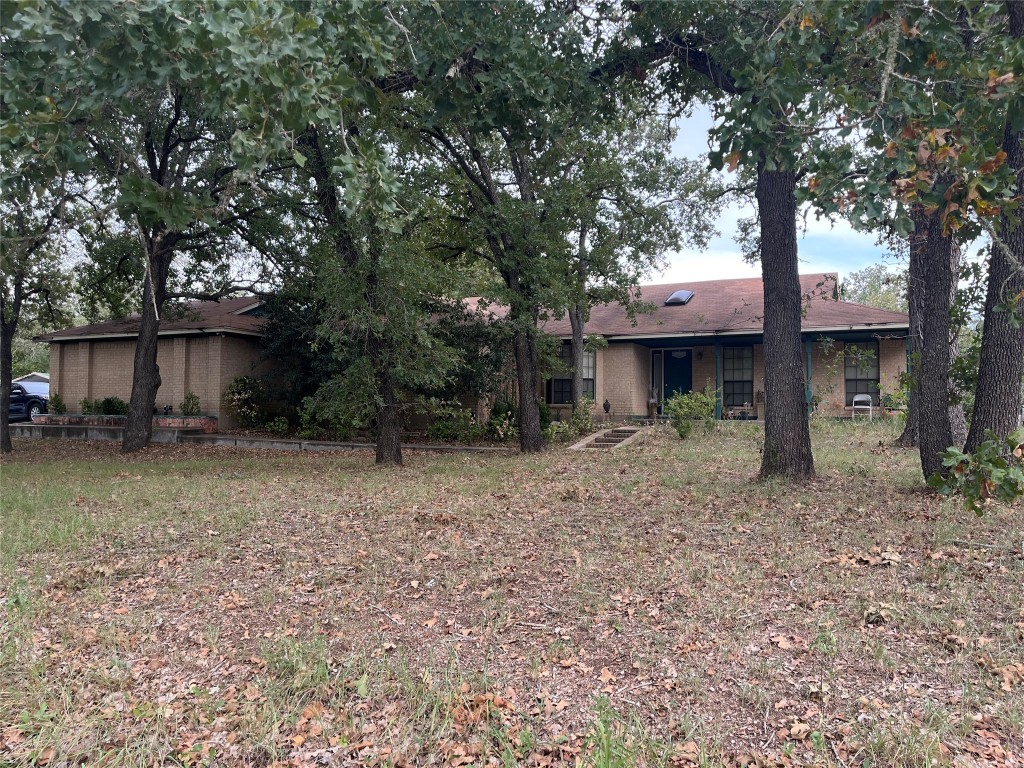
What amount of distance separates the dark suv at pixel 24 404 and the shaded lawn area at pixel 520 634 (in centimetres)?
2423

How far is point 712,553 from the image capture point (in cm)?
574

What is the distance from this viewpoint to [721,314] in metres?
20.9

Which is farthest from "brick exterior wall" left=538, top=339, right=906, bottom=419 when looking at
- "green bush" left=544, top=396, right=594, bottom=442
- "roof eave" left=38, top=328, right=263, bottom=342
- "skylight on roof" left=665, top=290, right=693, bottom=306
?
"roof eave" left=38, top=328, right=263, bottom=342

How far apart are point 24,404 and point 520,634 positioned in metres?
30.9

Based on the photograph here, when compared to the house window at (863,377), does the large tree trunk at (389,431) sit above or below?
below

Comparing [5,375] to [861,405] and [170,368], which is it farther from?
[861,405]

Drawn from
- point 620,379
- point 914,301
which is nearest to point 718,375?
point 620,379

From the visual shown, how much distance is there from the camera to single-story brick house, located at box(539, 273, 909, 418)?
61.8 feet

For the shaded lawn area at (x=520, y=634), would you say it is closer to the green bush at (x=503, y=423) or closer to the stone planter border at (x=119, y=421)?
the green bush at (x=503, y=423)

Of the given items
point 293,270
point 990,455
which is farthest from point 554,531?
point 293,270

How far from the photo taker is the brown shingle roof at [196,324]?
19.2m

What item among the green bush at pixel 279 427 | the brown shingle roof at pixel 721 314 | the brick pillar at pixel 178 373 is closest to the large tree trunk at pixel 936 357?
the brown shingle roof at pixel 721 314

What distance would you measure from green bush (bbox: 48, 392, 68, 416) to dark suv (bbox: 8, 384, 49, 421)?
5.85 m

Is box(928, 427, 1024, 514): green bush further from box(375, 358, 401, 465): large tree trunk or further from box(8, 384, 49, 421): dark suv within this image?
box(8, 384, 49, 421): dark suv
